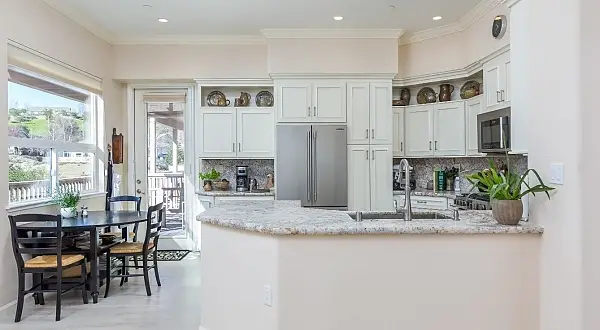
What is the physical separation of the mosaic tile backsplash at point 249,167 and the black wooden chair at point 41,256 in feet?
8.99

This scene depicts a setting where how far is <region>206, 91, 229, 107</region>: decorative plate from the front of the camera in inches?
246

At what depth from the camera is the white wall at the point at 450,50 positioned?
4.80 m

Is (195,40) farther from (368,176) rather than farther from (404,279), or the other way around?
(404,279)

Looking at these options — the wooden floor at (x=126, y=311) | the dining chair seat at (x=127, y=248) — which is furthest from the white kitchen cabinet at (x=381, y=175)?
the dining chair seat at (x=127, y=248)

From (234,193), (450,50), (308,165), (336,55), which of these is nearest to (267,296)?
(308,165)

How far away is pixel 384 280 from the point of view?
8.38ft

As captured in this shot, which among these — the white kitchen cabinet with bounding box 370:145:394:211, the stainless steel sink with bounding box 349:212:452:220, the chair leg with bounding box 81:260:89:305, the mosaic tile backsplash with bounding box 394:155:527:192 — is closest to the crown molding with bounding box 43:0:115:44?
the chair leg with bounding box 81:260:89:305

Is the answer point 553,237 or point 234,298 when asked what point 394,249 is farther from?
point 234,298

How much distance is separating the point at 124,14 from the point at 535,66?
14.6 ft

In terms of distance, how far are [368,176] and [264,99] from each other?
1.89m

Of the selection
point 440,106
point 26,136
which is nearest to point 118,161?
point 26,136

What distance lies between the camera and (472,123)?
212 inches

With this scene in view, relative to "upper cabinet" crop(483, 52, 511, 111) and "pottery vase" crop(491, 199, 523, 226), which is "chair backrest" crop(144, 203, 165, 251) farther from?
"upper cabinet" crop(483, 52, 511, 111)

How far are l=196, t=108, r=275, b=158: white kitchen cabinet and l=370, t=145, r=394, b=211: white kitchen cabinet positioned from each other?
1434 millimetres
